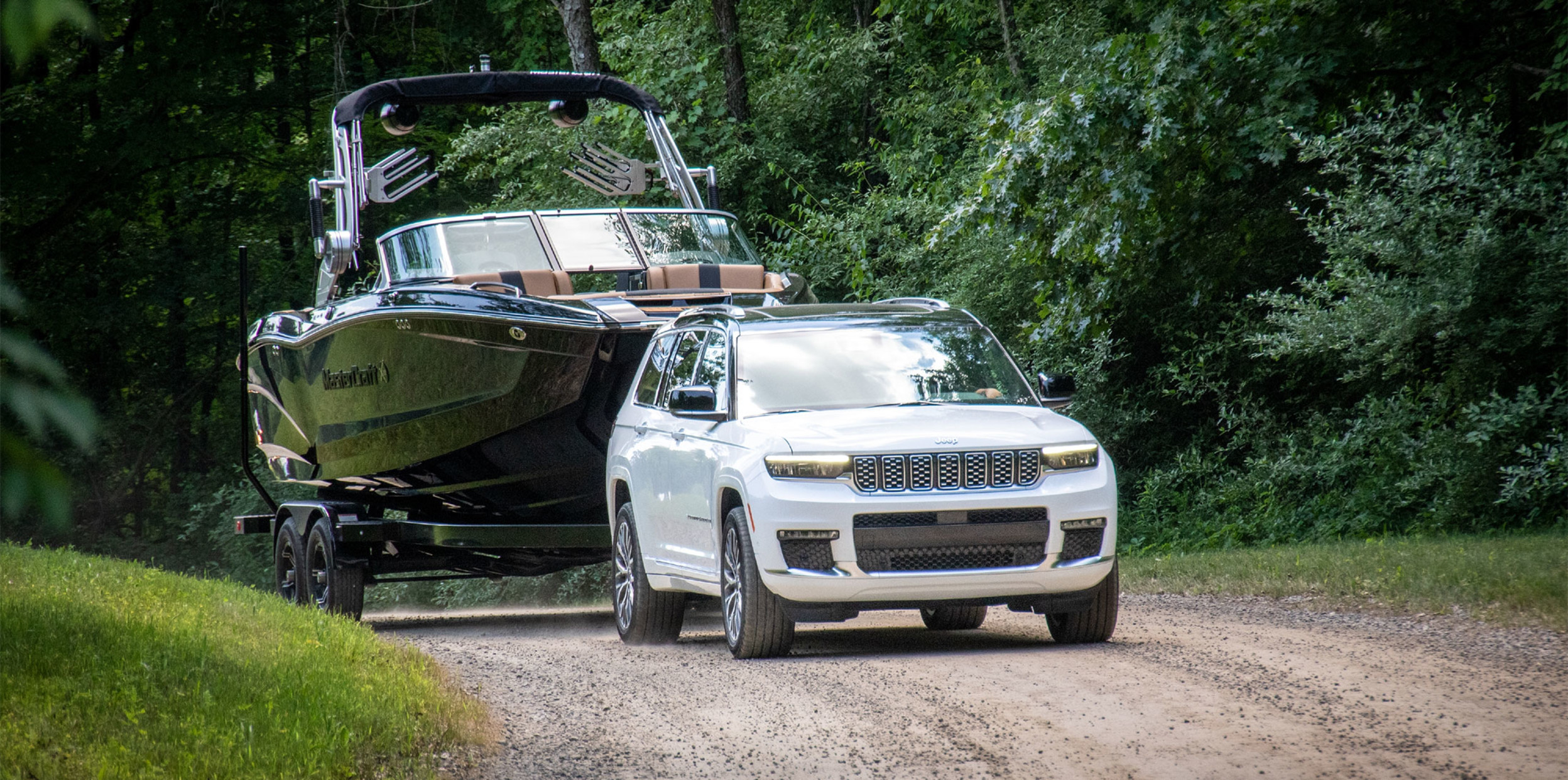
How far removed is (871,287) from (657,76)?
5.51m

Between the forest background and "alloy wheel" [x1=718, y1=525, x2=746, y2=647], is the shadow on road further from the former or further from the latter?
the forest background

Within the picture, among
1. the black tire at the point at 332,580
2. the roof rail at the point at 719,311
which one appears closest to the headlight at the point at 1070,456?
the roof rail at the point at 719,311

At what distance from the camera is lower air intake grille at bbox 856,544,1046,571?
28.0ft

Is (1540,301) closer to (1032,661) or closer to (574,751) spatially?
(1032,661)

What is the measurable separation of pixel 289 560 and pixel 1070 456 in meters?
7.29

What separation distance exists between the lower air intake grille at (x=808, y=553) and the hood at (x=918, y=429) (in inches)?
18.3

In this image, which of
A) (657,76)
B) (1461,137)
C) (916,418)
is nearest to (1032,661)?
(916,418)

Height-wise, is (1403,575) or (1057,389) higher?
(1057,389)

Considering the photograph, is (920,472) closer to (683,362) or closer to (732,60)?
(683,362)

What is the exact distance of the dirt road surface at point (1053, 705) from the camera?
5922 mm

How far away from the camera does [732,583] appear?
9.11 m

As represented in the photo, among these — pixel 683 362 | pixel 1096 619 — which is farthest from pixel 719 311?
pixel 1096 619

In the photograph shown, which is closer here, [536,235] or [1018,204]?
[536,235]

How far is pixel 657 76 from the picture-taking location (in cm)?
2561
